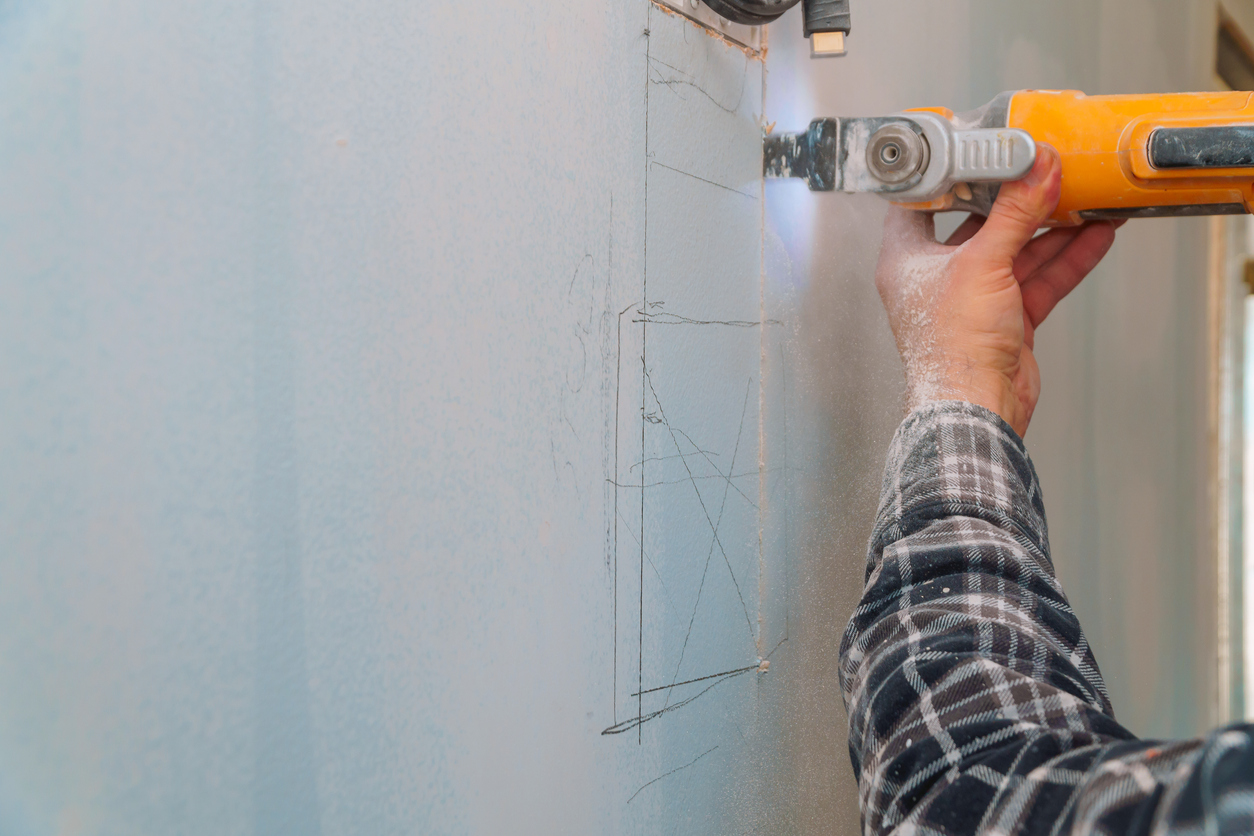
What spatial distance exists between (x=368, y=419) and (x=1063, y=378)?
1186mm

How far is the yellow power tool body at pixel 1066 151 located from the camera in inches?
24.5

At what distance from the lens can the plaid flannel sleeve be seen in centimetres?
29

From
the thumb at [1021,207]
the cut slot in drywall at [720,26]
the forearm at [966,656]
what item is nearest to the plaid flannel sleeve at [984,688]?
the forearm at [966,656]

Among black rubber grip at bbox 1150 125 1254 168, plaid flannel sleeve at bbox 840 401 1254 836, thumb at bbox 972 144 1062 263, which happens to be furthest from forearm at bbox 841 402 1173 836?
black rubber grip at bbox 1150 125 1254 168

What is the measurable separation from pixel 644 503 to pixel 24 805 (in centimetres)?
37

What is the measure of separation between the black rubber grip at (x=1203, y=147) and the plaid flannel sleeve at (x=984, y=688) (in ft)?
0.78

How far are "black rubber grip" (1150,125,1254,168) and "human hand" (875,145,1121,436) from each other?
0.07m

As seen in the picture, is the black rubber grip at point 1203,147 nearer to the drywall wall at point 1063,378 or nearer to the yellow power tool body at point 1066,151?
the yellow power tool body at point 1066,151

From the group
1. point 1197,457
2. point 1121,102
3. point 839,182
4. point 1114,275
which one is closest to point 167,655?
point 839,182

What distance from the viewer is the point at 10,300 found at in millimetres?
302

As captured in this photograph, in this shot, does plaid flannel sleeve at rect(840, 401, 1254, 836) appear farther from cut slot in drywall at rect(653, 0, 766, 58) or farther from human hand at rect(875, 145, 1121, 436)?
cut slot in drywall at rect(653, 0, 766, 58)

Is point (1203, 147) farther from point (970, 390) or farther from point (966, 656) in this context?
point (966, 656)

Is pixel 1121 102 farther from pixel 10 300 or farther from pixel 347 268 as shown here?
pixel 10 300

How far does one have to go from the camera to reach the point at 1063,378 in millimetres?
1273
